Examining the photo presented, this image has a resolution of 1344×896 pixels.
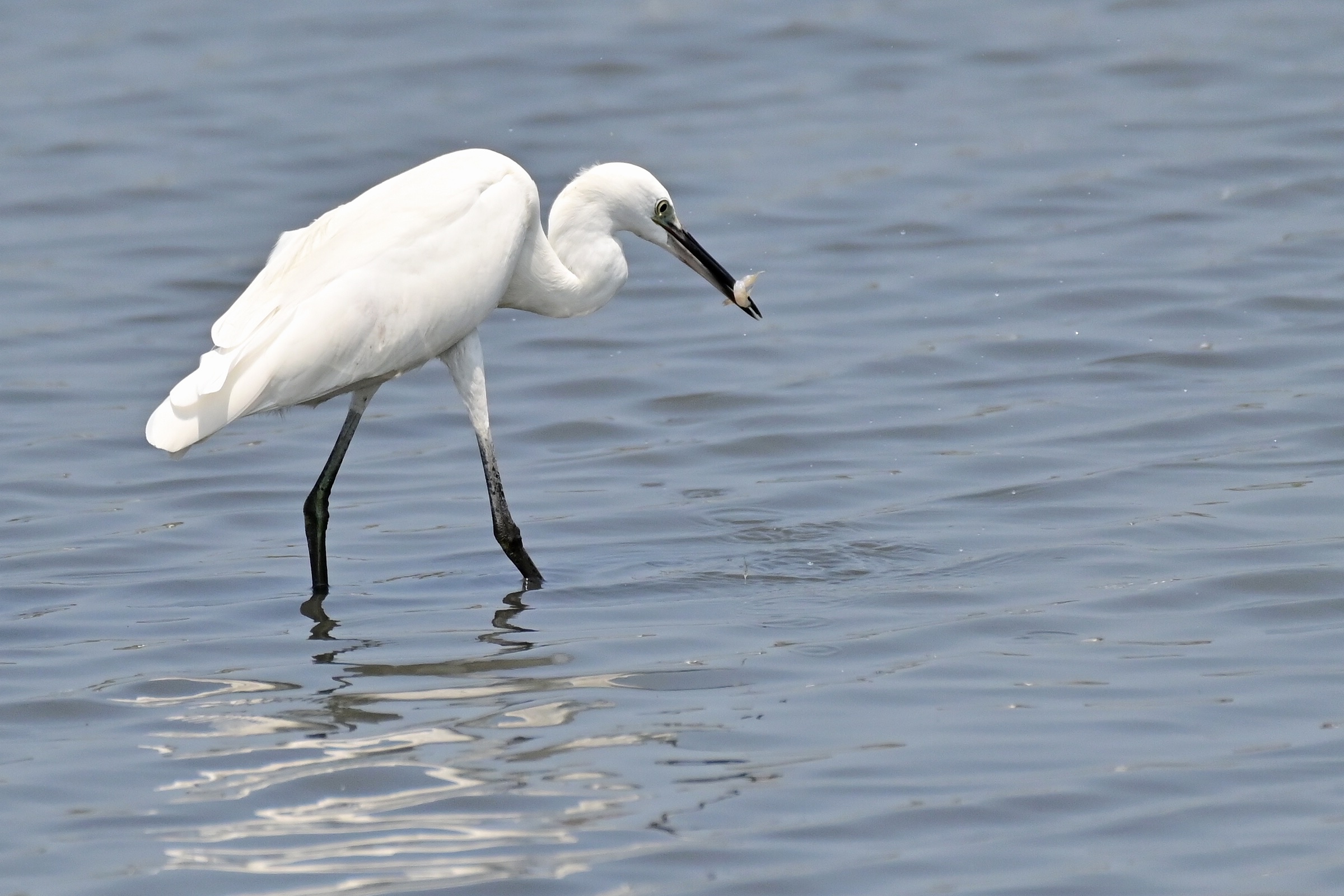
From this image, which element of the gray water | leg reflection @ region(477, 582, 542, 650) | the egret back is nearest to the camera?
the gray water

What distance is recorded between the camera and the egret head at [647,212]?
8.62 meters

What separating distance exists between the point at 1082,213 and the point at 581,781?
9.19m

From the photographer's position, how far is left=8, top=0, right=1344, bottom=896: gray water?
5695mm

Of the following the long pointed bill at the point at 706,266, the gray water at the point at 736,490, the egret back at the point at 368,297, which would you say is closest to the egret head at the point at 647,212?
the long pointed bill at the point at 706,266

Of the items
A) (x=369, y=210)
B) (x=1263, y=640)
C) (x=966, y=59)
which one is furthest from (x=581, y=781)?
(x=966, y=59)

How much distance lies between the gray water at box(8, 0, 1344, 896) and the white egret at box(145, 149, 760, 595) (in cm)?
72

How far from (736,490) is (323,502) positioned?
6.44 ft

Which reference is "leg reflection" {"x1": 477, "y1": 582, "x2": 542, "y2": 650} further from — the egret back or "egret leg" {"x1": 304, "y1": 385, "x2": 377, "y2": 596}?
the egret back

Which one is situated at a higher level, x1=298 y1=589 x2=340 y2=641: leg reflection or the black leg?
the black leg

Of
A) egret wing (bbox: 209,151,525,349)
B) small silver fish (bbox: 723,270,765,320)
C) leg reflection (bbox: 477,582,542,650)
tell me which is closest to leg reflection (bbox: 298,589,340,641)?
→ leg reflection (bbox: 477,582,542,650)

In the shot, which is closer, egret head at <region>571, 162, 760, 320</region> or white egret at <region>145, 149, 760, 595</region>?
white egret at <region>145, 149, 760, 595</region>

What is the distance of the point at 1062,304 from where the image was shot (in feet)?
40.6

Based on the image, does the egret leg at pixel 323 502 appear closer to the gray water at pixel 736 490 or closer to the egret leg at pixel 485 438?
the gray water at pixel 736 490

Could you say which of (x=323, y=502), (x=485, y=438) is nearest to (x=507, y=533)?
(x=485, y=438)
